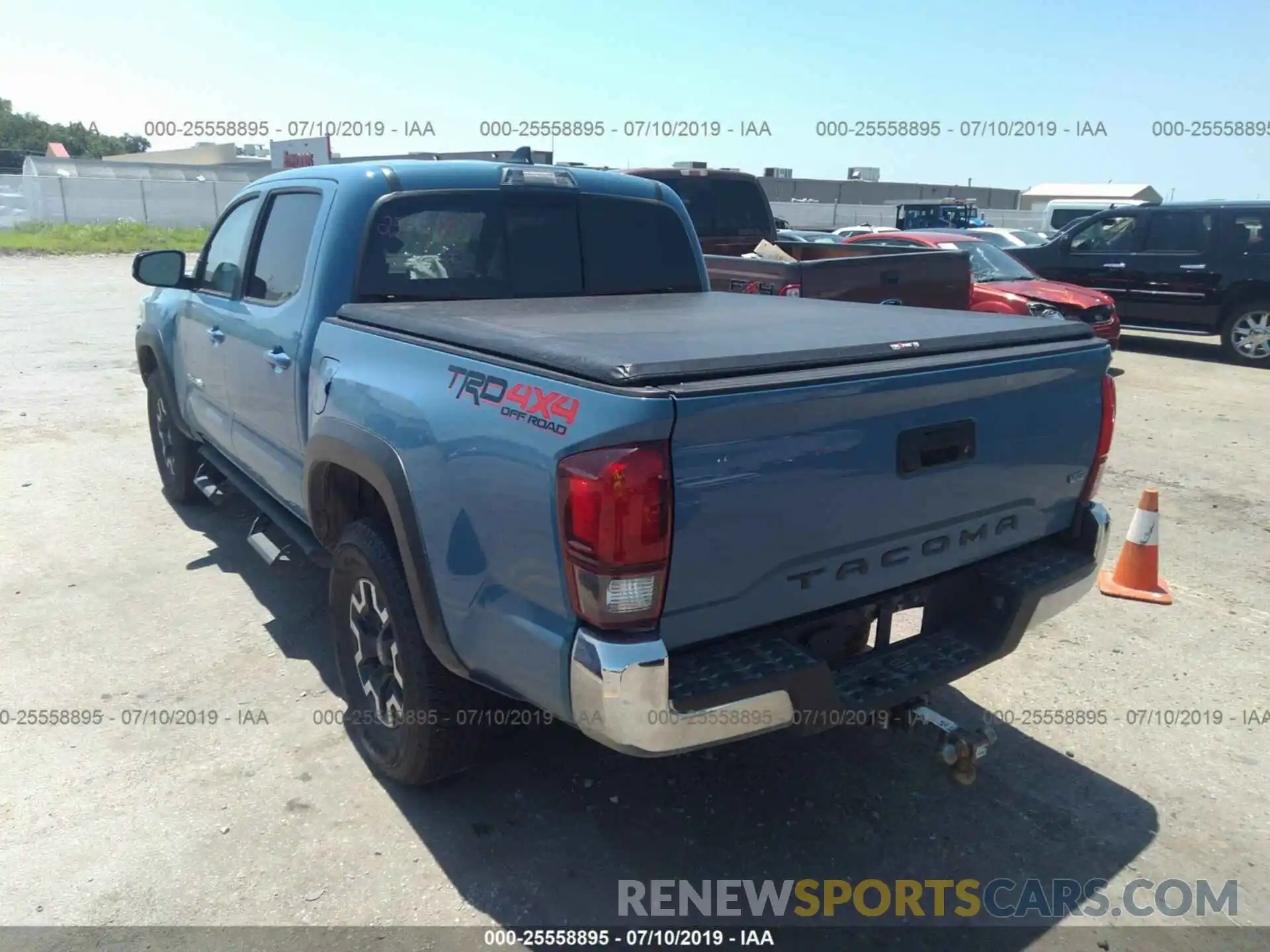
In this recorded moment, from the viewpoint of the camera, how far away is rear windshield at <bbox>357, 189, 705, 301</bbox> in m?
3.67

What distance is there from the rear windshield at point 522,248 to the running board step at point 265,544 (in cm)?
128

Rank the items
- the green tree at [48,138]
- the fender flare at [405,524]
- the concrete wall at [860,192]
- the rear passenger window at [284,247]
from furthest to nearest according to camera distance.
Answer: the green tree at [48,138]
the concrete wall at [860,192]
the rear passenger window at [284,247]
the fender flare at [405,524]

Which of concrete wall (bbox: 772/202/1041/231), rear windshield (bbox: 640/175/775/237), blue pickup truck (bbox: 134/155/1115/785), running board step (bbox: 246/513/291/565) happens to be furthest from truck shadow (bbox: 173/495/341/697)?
concrete wall (bbox: 772/202/1041/231)

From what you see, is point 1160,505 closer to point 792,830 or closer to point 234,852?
point 792,830

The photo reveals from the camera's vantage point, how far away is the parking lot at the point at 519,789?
2.85 m

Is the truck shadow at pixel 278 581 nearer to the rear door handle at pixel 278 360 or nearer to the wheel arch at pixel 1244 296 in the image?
the rear door handle at pixel 278 360

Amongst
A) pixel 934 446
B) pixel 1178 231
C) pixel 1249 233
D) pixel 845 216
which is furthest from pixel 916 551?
pixel 845 216

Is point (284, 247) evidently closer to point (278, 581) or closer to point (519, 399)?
point (278, 581)

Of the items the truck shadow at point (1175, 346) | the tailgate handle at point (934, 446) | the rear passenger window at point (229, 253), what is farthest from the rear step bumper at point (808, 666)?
the truck shadow at point (1175, 346)

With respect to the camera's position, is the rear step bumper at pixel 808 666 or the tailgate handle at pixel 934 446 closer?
the rear step bumper at pixel 808 666

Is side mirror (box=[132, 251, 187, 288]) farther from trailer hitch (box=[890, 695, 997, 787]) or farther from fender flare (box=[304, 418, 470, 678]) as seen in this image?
trailer hitch (box=[890, 695, 997, 787])

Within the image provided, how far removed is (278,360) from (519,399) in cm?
173

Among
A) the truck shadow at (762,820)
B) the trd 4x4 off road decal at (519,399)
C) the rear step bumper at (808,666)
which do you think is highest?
the trd 4x4 off road decal at (519,399)

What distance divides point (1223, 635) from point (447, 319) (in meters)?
3.92
